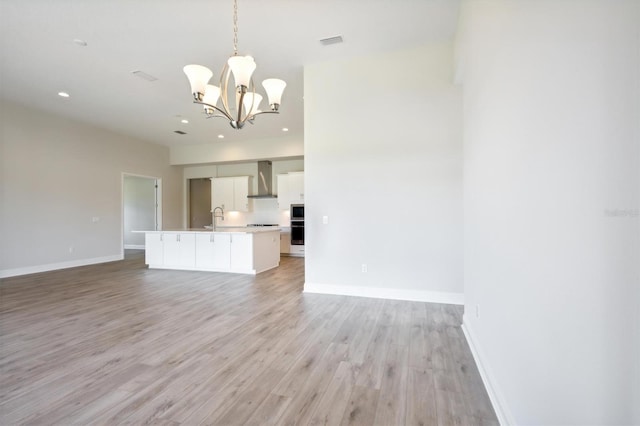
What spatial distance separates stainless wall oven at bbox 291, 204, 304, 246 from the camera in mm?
7801

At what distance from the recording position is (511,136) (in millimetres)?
1421

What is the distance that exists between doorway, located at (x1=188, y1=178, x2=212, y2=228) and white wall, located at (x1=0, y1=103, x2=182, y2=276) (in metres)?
1.91

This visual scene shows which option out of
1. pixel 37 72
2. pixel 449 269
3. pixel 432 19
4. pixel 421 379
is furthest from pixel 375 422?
pixel 37 72

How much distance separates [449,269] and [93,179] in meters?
7.67

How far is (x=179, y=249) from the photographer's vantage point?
5770 millimetres

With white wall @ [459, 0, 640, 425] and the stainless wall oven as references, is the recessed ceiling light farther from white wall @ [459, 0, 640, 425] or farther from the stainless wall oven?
white wall @ [459, 0, 640, 425]

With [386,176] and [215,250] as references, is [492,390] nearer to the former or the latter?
[386,176]

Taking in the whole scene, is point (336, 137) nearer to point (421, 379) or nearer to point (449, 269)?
point (449, 269)

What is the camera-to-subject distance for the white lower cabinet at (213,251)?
5.45 meters

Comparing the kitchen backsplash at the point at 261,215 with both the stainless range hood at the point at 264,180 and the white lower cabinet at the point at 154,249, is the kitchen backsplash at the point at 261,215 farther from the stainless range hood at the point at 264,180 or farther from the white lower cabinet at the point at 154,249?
the white lower cabinet at the point at 154,249

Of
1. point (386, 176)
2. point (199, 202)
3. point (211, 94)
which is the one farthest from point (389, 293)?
point (199, 202)

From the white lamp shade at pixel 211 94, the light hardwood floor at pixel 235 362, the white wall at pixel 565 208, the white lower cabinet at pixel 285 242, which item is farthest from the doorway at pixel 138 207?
the white wall at pixel 565 208

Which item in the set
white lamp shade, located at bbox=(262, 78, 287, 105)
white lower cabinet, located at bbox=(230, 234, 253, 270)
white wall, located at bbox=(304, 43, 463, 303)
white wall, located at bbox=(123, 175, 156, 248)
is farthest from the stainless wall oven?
white wall, located at bbox=(123, 175, 156, 248)

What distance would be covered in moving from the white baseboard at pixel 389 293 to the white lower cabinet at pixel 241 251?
1682mm
